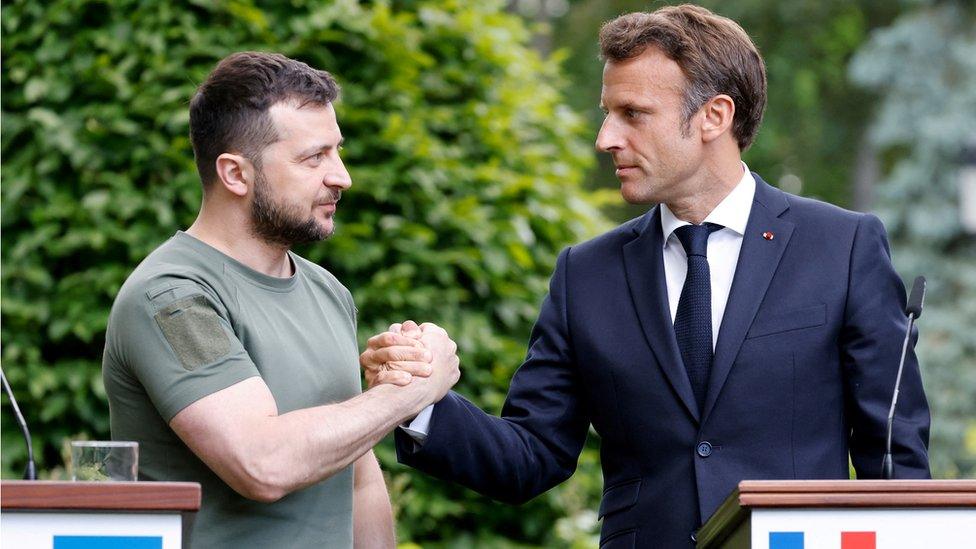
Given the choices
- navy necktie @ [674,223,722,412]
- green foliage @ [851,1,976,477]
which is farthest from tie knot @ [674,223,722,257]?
green foliage @ [851,1,976,477]

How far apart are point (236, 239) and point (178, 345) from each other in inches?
15.9

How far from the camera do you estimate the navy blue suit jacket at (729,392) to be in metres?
3.47

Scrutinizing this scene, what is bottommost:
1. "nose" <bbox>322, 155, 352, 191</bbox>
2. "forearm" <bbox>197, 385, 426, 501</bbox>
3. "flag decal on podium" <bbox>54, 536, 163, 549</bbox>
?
"flag decal on podium" <bbox>54, 536, 163, 549</bbox>

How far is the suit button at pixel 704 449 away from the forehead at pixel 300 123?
1.13 m

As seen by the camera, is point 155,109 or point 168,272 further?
point 155,109

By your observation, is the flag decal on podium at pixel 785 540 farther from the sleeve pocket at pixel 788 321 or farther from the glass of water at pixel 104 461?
the glass of water at pixel 104 461

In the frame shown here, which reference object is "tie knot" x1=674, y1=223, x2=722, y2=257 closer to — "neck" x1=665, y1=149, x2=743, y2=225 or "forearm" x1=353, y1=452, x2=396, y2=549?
"neck" x1=665, y1=149, x2=743, y2=225

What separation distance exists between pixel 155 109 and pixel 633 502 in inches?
100

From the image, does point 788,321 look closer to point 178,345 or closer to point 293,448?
point 293,448

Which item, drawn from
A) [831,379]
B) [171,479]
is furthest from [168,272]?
[831,379]

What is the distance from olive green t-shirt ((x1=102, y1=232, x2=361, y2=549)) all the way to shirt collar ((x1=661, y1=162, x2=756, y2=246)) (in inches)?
36.2

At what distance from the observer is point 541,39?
16.0 m

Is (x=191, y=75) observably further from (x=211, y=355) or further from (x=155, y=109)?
(x=211, y=355)

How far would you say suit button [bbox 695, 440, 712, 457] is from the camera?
3.46 m
